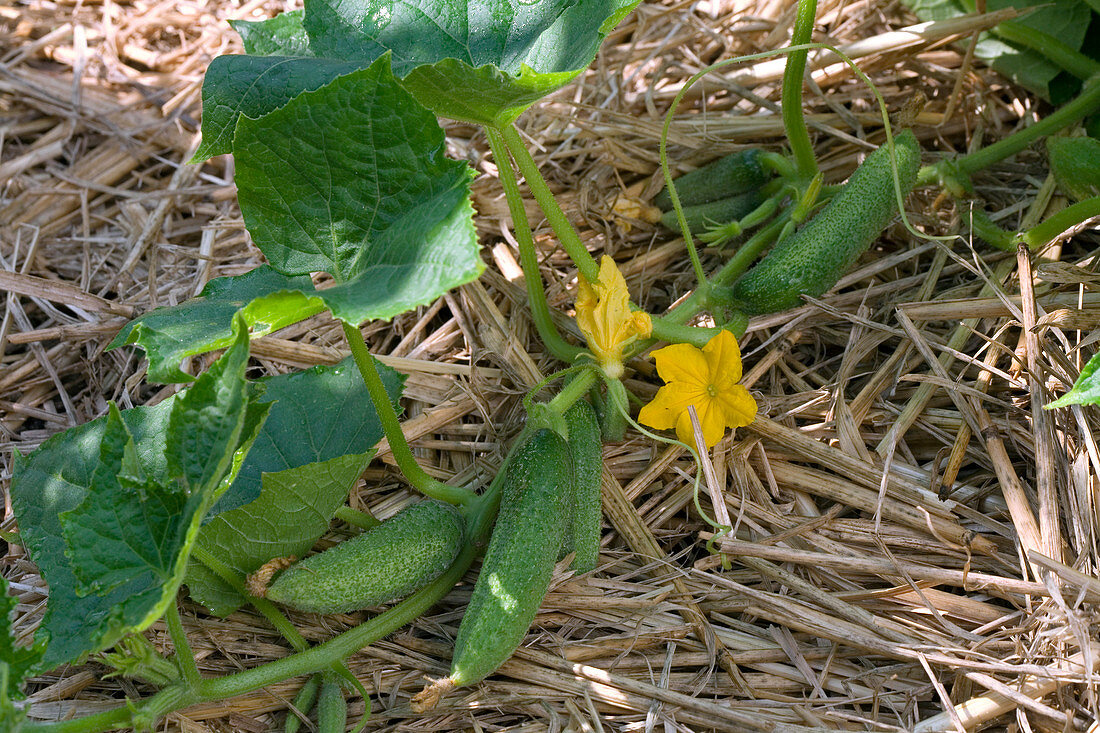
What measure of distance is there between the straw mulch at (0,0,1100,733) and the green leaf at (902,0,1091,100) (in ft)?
0.25

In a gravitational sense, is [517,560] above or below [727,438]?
above

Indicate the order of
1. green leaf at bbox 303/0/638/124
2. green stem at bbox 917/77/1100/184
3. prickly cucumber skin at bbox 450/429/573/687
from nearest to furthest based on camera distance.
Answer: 1. prickly cucumber skin at bbox 450/429/573/687
2. green leaf at bbox 303/0/638/124
3. green stem at bbox 917/77/1100/184

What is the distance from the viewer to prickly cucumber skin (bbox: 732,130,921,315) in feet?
5.89

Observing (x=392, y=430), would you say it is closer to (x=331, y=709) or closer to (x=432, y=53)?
(x=331, y=709)

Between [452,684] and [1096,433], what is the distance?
3.84 ft

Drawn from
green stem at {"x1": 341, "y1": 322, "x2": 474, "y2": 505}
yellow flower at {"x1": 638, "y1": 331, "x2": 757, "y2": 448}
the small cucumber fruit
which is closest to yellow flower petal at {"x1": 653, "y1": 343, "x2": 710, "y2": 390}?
yellow flower at {"x1": 638, "y1": 331, "x2": 757, "y2": 448}

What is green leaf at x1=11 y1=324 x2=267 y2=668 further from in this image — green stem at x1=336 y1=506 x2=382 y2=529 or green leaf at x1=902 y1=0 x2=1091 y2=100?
green leaf at x1=902 y1=0 x2=1091 y2=100

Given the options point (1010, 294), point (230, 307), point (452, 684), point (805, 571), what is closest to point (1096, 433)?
point (1010, 294)

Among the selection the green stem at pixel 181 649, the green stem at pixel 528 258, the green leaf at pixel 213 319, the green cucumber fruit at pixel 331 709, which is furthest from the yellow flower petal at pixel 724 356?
the green stem at pixel 181 649

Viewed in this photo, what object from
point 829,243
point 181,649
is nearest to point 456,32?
point 829,243

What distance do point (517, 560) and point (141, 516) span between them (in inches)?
21.4

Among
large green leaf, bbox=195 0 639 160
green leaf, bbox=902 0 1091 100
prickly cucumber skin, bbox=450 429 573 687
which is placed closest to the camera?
prickly cucumber skin, bbox=450 429 573 687

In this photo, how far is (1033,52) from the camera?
2227 millimetres

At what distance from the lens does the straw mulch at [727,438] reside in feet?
4.91
